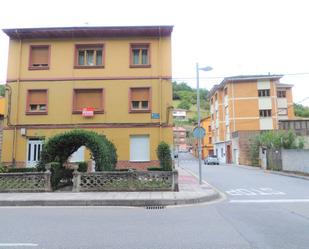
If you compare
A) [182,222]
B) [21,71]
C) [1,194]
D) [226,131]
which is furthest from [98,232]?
[226,131]

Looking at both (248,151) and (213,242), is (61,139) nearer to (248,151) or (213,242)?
(213,242)

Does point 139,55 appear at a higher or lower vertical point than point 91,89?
higher

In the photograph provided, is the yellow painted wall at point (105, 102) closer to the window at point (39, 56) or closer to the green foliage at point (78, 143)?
the window at point (39, 56)

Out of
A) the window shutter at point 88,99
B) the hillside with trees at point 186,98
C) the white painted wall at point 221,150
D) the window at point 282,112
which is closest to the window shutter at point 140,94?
the window shutter at point 88,99

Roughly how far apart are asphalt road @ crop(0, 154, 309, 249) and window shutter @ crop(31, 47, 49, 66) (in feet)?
44.3

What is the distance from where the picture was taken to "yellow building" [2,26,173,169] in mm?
20328

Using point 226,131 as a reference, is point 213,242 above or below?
below

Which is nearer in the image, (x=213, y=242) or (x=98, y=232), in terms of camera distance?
(x=213, y=242)

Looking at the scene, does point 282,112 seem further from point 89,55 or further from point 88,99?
point 88,99

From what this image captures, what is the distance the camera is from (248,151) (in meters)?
41.6

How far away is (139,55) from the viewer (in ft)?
69.8

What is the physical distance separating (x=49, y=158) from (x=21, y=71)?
9.44m

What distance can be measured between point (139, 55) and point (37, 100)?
743 cm

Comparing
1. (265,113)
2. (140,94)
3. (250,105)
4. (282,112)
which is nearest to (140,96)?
(140,94)
